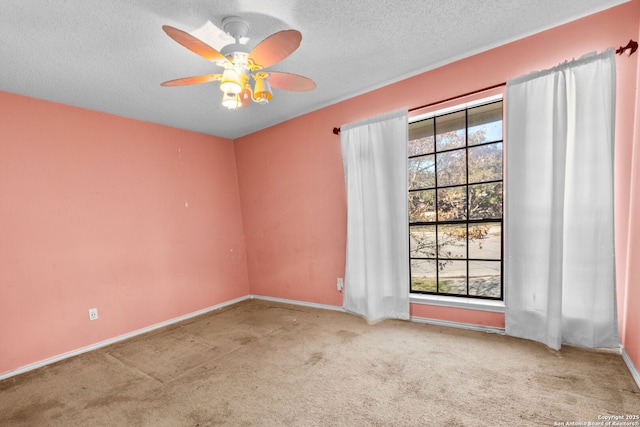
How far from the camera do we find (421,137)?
3.18 metres

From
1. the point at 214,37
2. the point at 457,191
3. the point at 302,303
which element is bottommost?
the point at 302,303

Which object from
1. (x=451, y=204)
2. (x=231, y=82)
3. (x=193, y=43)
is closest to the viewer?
(x=193, y=43)

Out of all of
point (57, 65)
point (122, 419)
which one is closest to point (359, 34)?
point (57, 65)

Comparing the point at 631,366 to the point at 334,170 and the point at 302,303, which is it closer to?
the point at 334,170

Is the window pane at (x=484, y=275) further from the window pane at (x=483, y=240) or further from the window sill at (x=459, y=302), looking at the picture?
the window sill at (x=459, y=302)

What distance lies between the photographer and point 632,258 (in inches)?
72.2

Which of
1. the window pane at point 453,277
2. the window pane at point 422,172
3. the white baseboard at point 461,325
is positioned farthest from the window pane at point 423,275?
the window pane at point 422,172

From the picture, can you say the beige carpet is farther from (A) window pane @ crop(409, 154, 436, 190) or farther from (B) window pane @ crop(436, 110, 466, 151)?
(B) window pane @ crop(436, 110, 466, 151)

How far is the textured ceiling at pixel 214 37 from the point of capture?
1.63 m

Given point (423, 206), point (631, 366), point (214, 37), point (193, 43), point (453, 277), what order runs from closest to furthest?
point (193, 43)
point (631, 366)
point (214, 37)
point (423, 206)
point (453, 277)

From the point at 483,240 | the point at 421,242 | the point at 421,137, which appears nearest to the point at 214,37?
the point at 421,137

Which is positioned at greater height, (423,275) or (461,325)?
(423,275)

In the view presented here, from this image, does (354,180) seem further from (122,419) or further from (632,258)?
(122,419)

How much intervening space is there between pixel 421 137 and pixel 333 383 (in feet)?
8.85
